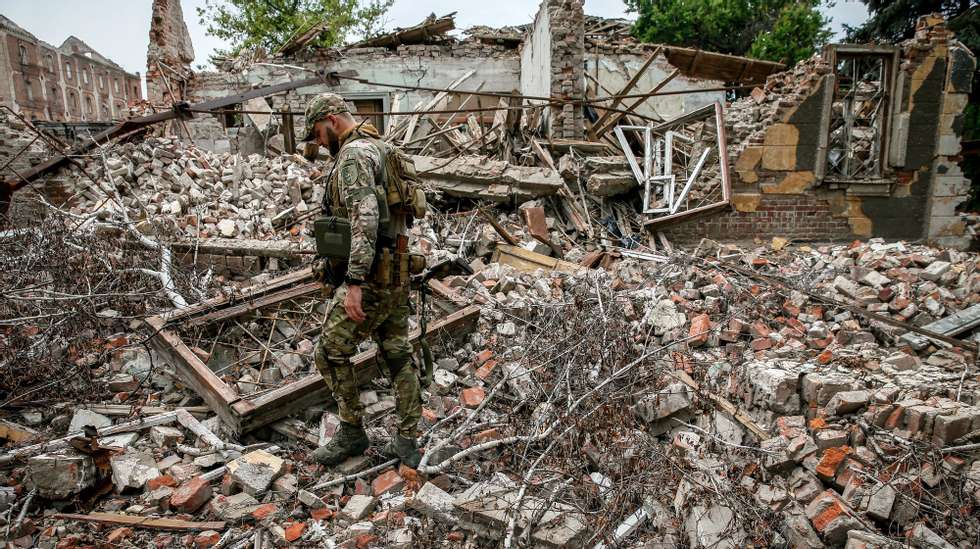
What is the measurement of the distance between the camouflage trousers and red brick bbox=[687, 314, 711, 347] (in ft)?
7.72

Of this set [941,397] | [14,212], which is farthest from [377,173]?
[14,212]

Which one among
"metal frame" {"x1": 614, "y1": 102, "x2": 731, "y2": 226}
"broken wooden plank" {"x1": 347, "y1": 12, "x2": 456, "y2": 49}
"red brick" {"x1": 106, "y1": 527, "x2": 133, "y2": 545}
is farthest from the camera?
"broken wooden plank" {"x1": 347, "y1": 12, "x2": 456, "y2": 49}

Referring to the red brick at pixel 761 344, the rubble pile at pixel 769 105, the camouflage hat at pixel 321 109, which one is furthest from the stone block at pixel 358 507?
the rubble pile at pixel 769 105

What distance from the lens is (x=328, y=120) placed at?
294cm

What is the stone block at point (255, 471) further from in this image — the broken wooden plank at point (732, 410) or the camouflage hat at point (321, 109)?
the broken wooden plank at point (732, 410)

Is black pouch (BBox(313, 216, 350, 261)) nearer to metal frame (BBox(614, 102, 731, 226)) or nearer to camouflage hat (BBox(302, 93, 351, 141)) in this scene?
camouflage hat (BBox(302, 93, 351, 141))

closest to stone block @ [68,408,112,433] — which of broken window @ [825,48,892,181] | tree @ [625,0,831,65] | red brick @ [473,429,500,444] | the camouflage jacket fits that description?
the camouflage jacket

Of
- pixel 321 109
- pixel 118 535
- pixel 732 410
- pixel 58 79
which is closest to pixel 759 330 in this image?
pixel 732 410

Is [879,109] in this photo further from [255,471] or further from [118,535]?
[118,535]

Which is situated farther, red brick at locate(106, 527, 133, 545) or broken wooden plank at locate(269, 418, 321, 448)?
broken wooden plank at locate(269, 418, 321, 448)

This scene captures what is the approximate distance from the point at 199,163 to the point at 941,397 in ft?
29.1

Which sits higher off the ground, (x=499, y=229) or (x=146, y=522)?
(x=499, y=229)

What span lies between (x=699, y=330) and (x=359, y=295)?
114 inches

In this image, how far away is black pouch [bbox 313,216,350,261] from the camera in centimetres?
278
